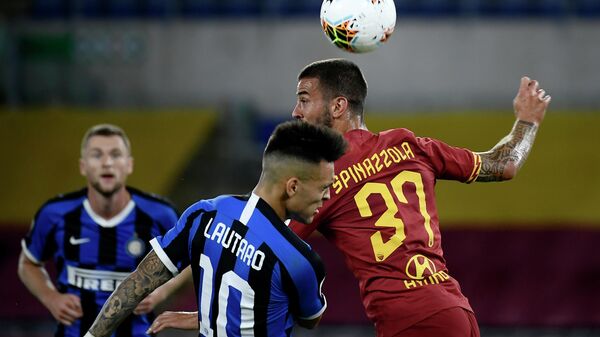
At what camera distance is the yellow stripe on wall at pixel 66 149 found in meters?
13.5

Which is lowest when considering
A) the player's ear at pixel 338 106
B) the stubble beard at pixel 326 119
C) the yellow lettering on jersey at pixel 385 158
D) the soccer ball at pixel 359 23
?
the yellow lettering on jersey at pixel 385 158

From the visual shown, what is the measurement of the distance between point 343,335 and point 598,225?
3341 mm

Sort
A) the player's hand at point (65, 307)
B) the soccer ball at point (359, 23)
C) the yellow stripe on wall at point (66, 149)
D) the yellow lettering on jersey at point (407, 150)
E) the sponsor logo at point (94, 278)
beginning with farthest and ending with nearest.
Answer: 1. the yellow stripe on wall at point (66, 149)
2. the sponsor logo at point (94, 278)
3. the player's hand at point (65, 307)
4. the soccer ball at point (359, 23)
5. the yellow lettering on jersey at point (407, 150)

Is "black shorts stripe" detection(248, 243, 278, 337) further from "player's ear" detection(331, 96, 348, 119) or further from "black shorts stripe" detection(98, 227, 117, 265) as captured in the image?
"black shorts stripe" detection(98, 227, 117, 265)

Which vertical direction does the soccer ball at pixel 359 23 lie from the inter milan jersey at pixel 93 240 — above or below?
above

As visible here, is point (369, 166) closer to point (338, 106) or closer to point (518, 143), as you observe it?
point (338, 106)

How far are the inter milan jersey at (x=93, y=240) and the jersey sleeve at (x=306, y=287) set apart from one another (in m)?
2.20

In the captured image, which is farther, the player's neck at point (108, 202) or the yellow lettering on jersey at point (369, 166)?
the player's neck at point (108, 202)

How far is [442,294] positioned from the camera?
494 centimetres

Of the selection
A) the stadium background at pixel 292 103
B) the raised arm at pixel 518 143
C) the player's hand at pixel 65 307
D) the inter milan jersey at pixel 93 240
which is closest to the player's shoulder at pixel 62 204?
A: the inter milan jersey at pixel 93 240

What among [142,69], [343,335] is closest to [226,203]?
[343,335]

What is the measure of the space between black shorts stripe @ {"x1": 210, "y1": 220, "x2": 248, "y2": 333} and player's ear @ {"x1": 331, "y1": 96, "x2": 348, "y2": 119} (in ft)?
3.14

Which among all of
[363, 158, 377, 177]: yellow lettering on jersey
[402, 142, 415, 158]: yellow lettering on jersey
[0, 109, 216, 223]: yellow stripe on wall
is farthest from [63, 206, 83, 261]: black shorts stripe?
[0, 109, 216, 223]: yellow stripe on wall

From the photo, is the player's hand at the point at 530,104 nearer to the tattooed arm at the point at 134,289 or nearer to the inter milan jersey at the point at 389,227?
the inter milan jersey at the point at 389,227
